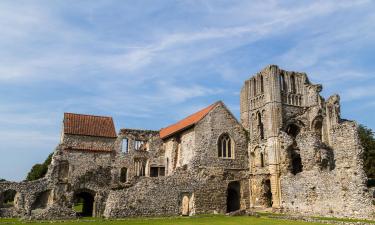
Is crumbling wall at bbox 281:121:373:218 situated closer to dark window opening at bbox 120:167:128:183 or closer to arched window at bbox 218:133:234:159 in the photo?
arched window at bbox 218:133:234:159

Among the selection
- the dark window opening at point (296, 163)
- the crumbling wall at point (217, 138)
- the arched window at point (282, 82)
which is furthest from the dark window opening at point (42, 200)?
the arched window at point (282, 82)

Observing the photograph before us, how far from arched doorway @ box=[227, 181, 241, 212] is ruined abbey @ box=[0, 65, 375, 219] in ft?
0.36

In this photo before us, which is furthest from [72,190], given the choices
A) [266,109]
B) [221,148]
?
[266,109]

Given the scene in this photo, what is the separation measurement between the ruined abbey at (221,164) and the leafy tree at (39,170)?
2784cm

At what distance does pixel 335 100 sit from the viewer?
4022cm

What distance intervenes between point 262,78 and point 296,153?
8.90 m

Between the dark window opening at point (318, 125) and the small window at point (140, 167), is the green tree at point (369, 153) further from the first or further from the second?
the small window at point (140, 167)

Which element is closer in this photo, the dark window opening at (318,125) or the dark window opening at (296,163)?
the dark window opening at (296,163)

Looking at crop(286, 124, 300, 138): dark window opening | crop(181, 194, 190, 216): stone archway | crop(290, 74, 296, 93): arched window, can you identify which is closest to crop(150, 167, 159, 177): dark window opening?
crop(181, 194, 190, 216): stone archway

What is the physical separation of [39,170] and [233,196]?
140ft

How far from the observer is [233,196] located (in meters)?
37.8

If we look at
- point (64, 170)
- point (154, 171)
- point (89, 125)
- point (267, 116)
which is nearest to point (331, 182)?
point (267, 116)

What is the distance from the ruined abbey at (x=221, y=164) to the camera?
96.9ft

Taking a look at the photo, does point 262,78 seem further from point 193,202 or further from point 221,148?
point 193,202
